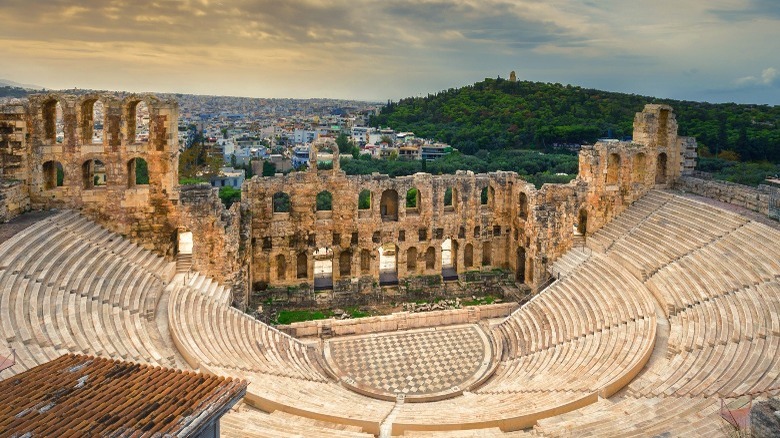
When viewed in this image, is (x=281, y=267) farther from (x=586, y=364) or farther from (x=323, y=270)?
(x=586, y=364)

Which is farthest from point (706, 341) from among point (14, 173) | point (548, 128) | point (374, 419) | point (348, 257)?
point (548, 128)

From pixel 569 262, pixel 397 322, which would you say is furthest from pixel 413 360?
pixel 569 262

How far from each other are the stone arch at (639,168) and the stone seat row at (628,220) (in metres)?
1.01

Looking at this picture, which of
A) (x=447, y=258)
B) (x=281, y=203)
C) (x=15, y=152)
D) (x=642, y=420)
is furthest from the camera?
(x=281, y=203)

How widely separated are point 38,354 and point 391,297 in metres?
17.6

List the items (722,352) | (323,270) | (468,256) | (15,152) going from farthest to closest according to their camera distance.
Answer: (323,270)
(468,256)
(15,152)
(722,352)

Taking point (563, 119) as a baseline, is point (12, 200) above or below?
below

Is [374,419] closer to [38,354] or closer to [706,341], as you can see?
[38,354]

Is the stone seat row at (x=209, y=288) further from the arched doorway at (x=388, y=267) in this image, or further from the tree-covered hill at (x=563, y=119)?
the tree-covered hill at (x=563, y=119)

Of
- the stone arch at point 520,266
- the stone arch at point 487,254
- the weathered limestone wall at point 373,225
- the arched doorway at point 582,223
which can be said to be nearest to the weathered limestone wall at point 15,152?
the weathered limestone wall at point 373,225

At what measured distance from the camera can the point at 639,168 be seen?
31.0m

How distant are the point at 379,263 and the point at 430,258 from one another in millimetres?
3129

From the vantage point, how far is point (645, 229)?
2744 centimetres

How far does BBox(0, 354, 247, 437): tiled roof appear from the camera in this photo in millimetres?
8594
